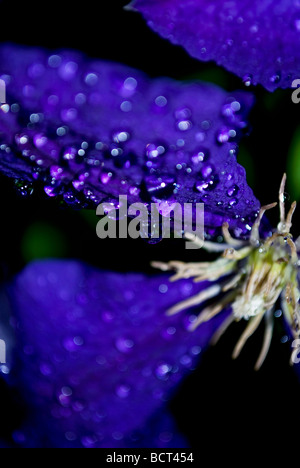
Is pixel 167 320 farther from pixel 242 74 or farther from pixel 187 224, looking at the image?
pixel 242 74

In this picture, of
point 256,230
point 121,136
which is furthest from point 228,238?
point 121,136

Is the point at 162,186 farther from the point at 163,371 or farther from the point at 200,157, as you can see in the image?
the point at 163,371

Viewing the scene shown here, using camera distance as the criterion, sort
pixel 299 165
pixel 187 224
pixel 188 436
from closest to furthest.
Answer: pixel 187 224, pixel 299 165, pixel 188 436

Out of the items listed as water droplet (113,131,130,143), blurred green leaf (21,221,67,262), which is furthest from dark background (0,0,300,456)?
water droplet (113,131,130,143)

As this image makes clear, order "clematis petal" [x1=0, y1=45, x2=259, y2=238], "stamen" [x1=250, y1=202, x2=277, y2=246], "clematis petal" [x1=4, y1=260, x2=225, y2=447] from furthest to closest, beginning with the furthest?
1. "clematis petal" [x1=4, y1=260, x2=225, y2=447]
2. "stamen" [x1=250, y1=202, x2=277, y2=246]
3. "clematis petal" [x1=0, y1=45, x2=259, y2=238]

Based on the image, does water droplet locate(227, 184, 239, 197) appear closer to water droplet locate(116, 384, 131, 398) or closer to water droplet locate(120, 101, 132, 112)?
water droplet locate(120, 101, 132, 112)

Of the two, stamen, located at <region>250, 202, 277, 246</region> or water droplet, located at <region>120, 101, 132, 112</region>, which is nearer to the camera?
water droplet, located at <region>120, 101, 132, 112</region>

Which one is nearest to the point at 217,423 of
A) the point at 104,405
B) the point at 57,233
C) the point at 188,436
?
the point at 188,436
